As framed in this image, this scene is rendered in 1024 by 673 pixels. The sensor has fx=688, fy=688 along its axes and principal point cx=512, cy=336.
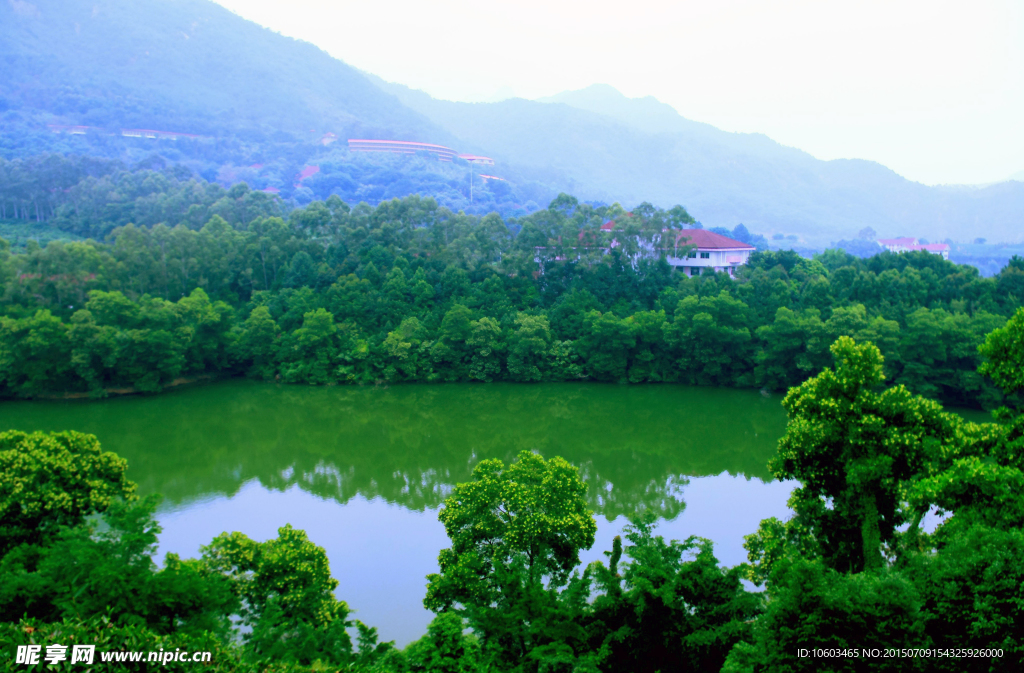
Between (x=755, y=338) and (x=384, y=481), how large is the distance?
10.9 meters

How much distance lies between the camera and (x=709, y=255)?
73.7 ft

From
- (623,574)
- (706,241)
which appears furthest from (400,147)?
(623,574)

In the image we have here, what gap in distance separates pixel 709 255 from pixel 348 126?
4406 centimetres

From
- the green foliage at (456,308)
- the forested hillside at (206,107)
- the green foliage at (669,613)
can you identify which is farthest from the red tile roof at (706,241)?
the forested hillside at (206,107)

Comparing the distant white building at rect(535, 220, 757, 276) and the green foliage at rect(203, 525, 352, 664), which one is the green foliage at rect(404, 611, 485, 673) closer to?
the green foliage at rect(203, 525, 352, 664)

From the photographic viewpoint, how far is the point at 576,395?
17125 millimetres

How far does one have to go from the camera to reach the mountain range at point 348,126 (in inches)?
2186

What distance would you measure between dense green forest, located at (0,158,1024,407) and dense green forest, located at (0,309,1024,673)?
34.0ft

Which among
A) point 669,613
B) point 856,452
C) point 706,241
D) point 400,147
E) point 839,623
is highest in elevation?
point 400,147

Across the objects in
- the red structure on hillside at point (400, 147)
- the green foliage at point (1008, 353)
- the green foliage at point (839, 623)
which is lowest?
the green foliage at point (839, 623)

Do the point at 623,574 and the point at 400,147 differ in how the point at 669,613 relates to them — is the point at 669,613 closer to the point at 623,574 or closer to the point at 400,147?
the point at 623,574

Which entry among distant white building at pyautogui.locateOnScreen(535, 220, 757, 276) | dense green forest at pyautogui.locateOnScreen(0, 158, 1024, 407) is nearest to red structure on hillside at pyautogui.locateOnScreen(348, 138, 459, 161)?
dense green forest at pyautogui.locateOnScreen(0, 158, 1024, 407)

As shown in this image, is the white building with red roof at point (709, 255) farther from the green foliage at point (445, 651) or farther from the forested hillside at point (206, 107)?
the forested hillside at point (206, 107)

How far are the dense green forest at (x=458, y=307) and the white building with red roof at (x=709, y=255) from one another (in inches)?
30.2
